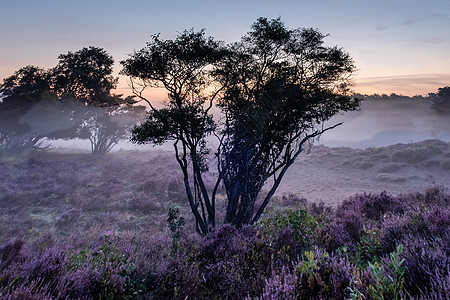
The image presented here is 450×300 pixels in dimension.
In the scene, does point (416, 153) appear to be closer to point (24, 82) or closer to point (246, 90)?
point (246, 90)

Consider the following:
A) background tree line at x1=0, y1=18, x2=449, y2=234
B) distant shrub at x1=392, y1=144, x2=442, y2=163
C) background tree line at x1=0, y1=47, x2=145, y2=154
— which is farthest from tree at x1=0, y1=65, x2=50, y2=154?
distant shrub at x1=392, y1=144, x2=442, y2=163

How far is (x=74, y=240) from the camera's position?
10164 mm

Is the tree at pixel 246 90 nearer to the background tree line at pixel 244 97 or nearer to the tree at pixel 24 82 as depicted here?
the background tree line at pixel 244 97

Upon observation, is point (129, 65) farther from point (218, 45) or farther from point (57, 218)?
point (57, 218)

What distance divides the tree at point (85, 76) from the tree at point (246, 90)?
21195 mm

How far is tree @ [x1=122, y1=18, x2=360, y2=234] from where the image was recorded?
29.7ft

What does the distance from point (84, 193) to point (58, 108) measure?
14705 millimetres

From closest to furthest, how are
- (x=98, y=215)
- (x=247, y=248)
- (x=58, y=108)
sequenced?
(x=247, y=248) < (x=98, y=215) < (x=58, y=108)

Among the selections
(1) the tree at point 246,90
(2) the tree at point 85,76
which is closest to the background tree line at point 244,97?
(1) the tree at point 246,90

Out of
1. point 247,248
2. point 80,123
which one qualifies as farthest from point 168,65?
point 80,123

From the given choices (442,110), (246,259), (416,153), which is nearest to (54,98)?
(246,259)

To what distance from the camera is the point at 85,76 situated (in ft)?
92.6

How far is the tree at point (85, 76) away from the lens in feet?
90.7

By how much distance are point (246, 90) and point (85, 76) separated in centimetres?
2625
